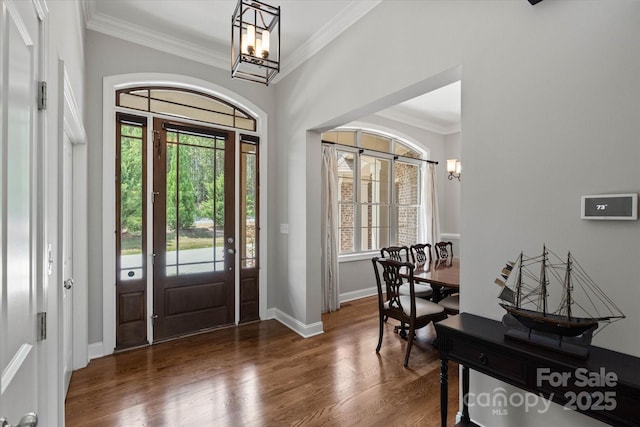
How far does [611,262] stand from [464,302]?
787 mm

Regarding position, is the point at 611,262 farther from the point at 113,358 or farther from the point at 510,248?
the point at 113,358

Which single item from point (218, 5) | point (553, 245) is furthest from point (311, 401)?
point (218, 5)

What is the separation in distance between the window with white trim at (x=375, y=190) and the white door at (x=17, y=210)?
3731 mm

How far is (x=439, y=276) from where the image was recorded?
324cm

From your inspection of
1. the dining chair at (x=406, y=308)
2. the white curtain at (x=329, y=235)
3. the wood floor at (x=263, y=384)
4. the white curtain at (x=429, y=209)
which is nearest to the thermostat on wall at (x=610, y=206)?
the dining chair at (x=406, y=308)

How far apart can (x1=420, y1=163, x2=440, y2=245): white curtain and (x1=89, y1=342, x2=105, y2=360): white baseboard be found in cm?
512

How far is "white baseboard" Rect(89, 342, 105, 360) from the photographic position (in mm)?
2910

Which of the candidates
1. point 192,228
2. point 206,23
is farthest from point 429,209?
point 206,23

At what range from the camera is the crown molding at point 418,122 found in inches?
212

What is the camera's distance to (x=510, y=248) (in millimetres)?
1783

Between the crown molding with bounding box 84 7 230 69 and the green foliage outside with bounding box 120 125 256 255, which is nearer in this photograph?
the crown molding with bounding box 84 7 230 69

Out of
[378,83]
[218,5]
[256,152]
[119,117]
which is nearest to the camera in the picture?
[378,83]

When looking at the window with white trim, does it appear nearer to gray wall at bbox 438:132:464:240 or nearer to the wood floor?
gray wall at bbox 438:132:464:240

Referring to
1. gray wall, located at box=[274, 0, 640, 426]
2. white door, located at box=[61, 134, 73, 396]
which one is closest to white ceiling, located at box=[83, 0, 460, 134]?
gray wall, located at box=[274, 0, 640, 426]
